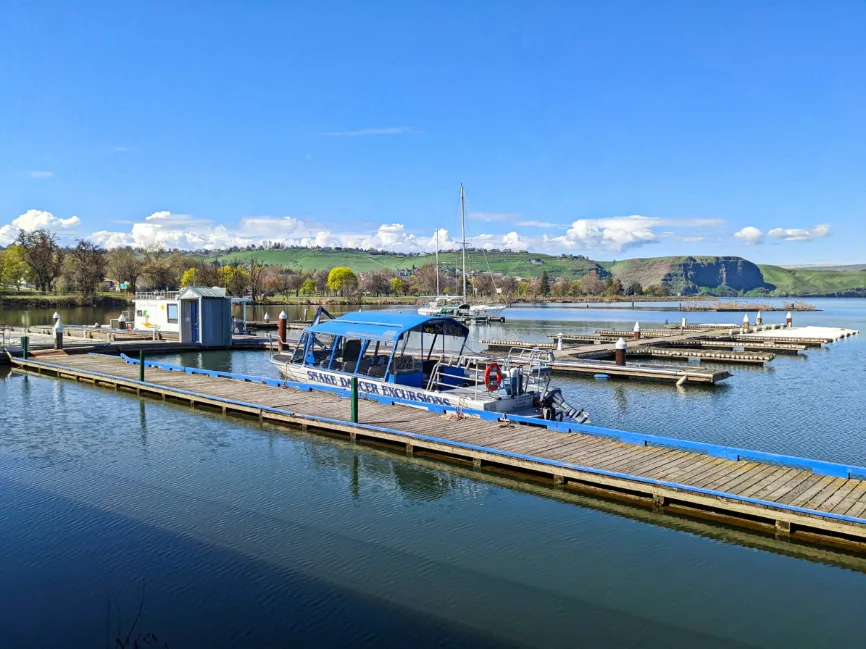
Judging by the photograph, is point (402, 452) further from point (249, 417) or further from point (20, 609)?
point (20, 609)

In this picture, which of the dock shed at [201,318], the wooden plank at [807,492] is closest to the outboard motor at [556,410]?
the wooden plank at [807,492]

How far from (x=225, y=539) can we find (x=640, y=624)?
695cm

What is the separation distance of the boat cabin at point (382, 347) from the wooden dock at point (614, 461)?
3.38ft

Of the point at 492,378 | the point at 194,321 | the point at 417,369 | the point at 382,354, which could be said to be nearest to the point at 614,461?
the point at 492,378

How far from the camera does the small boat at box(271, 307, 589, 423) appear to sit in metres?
19.8

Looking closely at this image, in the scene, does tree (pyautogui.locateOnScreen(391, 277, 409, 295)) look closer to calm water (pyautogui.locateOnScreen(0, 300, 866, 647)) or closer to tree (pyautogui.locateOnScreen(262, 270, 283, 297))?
tree (pyautogui.locateOnScreen(262, 270, 283, 297))

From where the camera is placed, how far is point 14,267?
105 m

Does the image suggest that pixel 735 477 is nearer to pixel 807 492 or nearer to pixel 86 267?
pixel 807 492

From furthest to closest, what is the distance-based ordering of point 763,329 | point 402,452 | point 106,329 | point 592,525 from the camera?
point 763,329
point 106,329
point 402,452
point 592,525

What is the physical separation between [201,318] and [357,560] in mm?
31079

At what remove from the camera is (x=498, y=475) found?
15.7m

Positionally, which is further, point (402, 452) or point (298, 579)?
point (402, 452)

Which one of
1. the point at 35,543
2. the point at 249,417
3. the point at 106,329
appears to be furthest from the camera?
the point at 106,329

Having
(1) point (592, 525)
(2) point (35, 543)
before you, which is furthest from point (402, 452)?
(2) point (35, 543)
